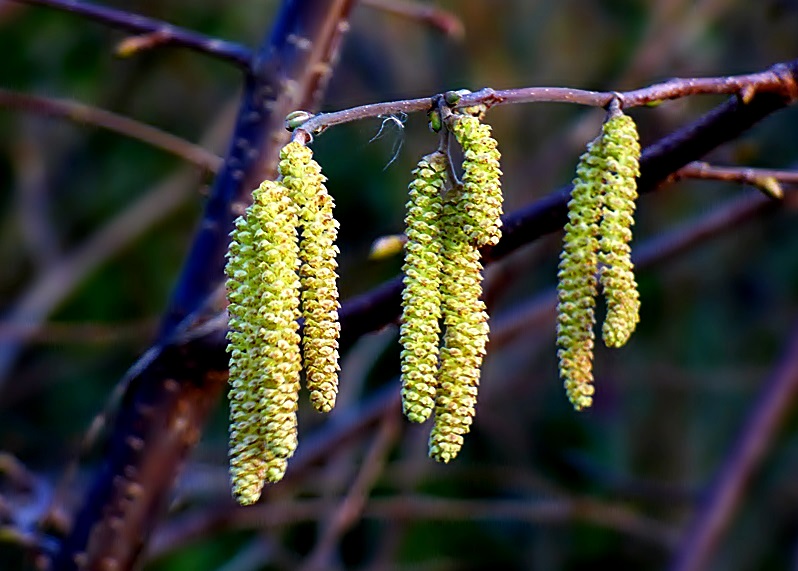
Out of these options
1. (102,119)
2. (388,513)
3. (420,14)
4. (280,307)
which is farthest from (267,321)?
(388,513)

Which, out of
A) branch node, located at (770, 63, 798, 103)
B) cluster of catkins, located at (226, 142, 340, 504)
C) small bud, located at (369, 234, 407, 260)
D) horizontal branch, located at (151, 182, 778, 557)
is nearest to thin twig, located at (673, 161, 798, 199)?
branch node, located at (770, 63, 798, 103)

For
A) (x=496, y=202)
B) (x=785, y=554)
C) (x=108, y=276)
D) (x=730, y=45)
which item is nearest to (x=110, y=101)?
(x=108, y=276)

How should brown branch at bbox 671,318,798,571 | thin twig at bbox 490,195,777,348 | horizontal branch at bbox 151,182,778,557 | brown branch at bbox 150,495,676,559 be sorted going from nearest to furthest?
thin twig at bbox 490,195,777,348, horizontal branch at bbox 151,182,778,557, brown branch at bbox 150,495,676,559, brown branch at bbox 671,318,798,571

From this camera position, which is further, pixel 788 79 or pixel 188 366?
pixel 188 366

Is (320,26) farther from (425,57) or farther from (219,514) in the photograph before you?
(425,57)

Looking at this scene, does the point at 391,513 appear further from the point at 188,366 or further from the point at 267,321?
the point at 267,321

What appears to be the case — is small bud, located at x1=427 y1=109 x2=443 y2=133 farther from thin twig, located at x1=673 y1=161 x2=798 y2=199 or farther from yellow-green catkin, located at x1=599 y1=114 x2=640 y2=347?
thin twig, located at x1=673 y1=161 x2=798 y2=199
